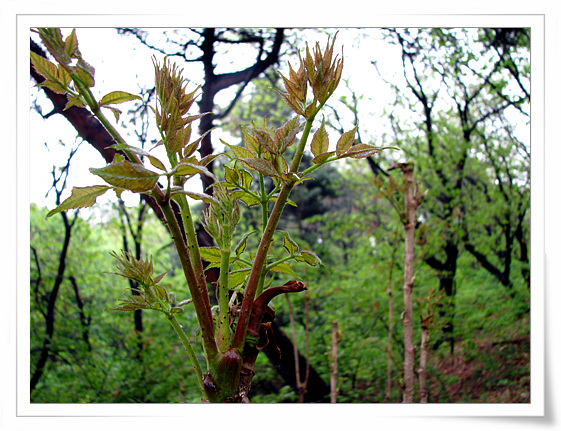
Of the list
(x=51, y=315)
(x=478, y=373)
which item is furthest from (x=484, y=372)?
(x=51, y=315)

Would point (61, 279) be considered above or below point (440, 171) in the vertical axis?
below

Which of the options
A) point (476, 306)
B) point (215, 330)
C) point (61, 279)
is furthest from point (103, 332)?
point (215, 330)

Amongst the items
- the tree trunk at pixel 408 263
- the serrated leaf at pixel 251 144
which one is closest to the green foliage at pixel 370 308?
the tree trunk at pixel 408 263

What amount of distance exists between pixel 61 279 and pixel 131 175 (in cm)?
168

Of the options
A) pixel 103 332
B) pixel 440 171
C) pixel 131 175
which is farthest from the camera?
pixel 440 171

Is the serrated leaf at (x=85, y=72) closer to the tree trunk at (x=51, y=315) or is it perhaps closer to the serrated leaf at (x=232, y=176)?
the serrated leaf at (x=232, y=176)

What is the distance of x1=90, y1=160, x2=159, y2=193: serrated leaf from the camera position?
0.16 metres

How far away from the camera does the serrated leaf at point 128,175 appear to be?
0.16m

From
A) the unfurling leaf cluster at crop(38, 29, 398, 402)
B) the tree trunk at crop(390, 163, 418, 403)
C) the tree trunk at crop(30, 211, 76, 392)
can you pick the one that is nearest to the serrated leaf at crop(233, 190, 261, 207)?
the unfurling leaf cluster at crop(38, 29, 398, 402)

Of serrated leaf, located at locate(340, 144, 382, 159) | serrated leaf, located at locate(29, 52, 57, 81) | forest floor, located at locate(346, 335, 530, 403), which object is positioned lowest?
forest floor, located at locate(346, 335, 530, 403)

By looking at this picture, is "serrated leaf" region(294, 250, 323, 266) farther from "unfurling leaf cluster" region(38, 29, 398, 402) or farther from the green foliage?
the green foliage

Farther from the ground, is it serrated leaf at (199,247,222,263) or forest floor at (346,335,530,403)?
serrated leaf at (199,247,222,263)
